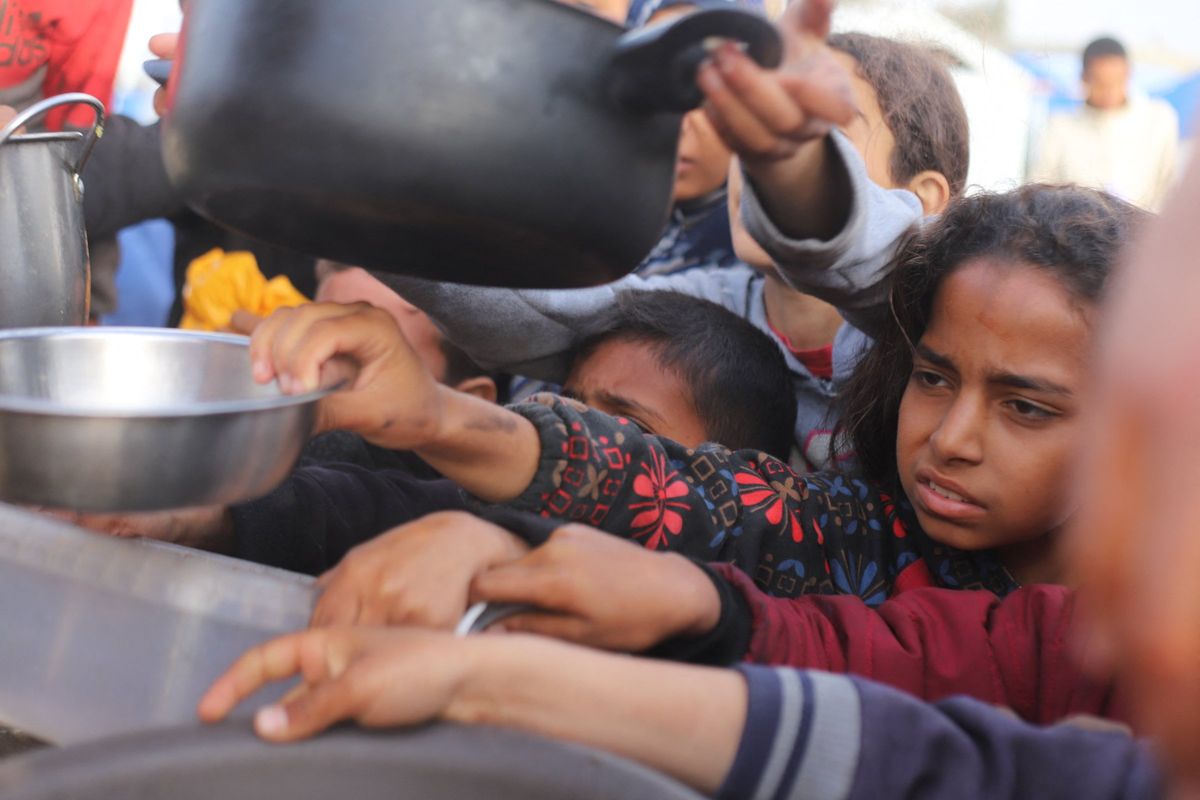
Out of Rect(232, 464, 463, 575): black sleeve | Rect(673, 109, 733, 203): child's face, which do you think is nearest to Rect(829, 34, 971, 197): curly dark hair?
Rect(673, 109, 733, 203): child's face

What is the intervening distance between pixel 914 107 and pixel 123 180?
143 cm

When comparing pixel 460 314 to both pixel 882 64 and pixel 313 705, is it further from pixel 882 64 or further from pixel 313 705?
pixel 313 705

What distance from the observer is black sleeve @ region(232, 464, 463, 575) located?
3.53 ft

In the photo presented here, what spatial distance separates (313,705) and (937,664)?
0.51 meters

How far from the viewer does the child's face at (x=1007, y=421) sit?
41.9 inches

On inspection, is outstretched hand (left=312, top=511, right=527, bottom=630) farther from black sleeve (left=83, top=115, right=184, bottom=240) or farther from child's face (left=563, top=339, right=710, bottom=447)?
black sleeve (left=83, top=115, right=184, bottom=240)

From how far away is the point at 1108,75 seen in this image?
16.2 feet

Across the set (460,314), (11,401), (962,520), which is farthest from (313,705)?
(460,314)

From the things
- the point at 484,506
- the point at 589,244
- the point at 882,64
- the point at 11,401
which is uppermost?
the point at 882,64

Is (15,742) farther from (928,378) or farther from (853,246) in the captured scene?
(928,378)

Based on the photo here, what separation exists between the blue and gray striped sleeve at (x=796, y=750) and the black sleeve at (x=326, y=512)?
1.96 feet

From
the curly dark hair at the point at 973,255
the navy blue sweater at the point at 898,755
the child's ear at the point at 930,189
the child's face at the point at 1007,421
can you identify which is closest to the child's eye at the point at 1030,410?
the child's face at the point at 1007,421

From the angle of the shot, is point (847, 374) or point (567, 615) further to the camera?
point (847, 374)

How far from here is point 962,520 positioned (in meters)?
1.07
